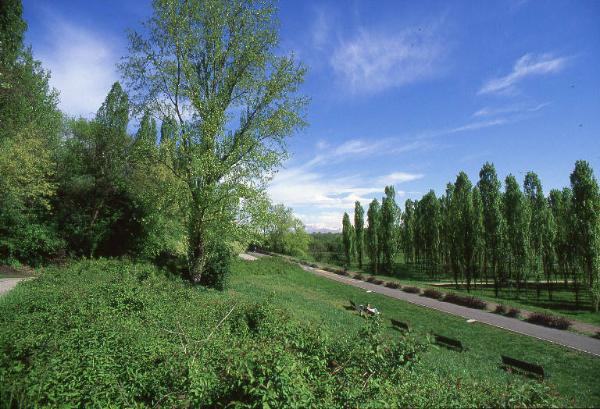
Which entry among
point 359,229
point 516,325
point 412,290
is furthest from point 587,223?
point 359,229

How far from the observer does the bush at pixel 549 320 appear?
1811cm

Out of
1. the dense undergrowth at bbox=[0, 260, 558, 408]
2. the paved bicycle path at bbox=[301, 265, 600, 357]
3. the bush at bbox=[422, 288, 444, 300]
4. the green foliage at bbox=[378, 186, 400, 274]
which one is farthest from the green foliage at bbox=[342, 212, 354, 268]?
the dense undergrowth at bbox=[0, 260, 558, 408]

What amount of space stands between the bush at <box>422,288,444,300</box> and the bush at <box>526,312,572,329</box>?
7.86 metres

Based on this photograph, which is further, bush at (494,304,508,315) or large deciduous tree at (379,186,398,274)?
large deciduous tree at (379,186,398,274)

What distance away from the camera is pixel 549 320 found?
62.0ft

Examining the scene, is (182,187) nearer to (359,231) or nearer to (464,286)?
(464,286)

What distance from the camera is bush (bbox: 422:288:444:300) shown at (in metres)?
27.4

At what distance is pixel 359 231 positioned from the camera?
210 feet

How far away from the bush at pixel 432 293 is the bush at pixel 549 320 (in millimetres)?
7861

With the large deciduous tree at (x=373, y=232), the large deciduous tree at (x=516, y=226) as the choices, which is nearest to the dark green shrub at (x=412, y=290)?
the large deciduous tree at (x=516, y=226)

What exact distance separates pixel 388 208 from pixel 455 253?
47.4 ft

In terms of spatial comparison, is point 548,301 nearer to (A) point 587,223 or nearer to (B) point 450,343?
(A) point 587,223

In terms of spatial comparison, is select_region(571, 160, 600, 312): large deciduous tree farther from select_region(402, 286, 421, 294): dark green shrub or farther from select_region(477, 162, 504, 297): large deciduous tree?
select_region(402, 286, 421, 294): dark green shrub

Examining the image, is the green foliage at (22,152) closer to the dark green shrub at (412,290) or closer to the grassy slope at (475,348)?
the grassy slope at (475,348)
